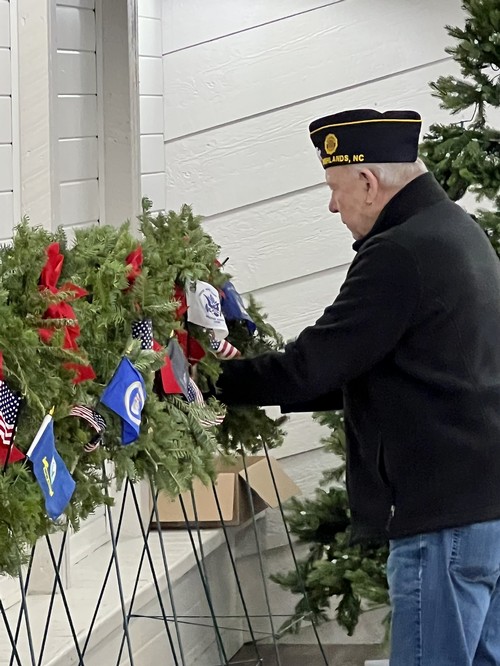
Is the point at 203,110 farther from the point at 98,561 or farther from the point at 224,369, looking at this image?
the point at 224,369

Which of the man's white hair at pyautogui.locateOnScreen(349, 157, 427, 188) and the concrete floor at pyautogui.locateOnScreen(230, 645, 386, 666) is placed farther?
the concrete floor at pyautogui.locateOnScreen(230, 645, 386, 666)

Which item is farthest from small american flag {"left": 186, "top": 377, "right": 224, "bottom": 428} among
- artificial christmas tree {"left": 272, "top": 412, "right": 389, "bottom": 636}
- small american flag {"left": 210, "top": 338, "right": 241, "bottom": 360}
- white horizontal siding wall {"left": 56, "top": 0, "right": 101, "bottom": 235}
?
white horizontal siding wall {"left": 56, "top": 0, "right": 101, "bottom": 235}

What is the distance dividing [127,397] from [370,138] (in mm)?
779

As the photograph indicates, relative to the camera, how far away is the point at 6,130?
2912 millimetres

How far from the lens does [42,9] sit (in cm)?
296

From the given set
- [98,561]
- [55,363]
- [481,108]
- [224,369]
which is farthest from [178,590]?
[55,363]

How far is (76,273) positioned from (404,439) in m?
0.71

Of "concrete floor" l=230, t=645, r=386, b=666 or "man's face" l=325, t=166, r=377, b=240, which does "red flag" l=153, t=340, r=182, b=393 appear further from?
"concrete floor" l=230, t=645, r=386, b=666

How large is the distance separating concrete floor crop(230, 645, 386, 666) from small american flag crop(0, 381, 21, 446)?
2.38 m

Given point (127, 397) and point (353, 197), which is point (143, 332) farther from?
point (353, 197)

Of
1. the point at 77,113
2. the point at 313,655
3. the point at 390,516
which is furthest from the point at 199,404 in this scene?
the point at 313,655

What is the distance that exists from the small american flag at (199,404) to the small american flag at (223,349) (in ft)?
0.38

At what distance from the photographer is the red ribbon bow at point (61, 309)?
6.01ft

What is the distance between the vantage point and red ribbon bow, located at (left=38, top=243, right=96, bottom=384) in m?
1.83
